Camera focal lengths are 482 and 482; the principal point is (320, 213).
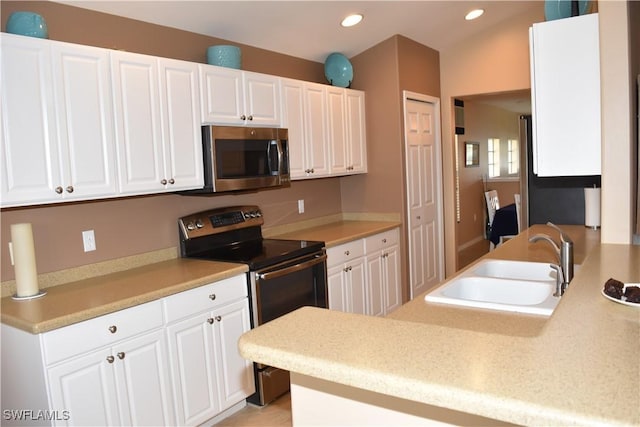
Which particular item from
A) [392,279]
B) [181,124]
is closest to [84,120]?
[181,124]

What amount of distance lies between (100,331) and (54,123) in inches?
38.5

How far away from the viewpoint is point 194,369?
101 inches

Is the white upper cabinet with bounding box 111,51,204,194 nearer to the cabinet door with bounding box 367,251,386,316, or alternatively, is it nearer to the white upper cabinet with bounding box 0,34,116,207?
the white upper cabinet with bounding box 0,34,116,207

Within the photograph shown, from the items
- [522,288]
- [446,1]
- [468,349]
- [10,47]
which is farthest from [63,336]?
[446,1]

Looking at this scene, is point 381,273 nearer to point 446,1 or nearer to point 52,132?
point 446,1

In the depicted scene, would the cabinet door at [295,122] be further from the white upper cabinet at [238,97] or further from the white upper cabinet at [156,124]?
the white upper cabinet at [156,124]

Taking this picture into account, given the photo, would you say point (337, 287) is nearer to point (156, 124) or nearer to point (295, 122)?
point (295, 122)

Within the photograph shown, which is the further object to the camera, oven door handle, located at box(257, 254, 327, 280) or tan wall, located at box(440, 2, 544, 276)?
tan wall, located at box(440, 2, 544, 276)

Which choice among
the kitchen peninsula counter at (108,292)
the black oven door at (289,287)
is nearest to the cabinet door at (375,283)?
the black oven door at (289,287)

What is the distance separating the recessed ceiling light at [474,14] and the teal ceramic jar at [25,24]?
3510 mm

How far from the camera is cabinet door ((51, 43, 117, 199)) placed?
2.27m

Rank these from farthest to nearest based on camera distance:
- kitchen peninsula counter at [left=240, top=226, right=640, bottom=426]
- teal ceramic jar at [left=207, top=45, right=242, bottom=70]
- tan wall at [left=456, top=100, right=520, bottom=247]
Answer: tan wall at [left=456, top=100, right=520, bottom=247] → teal ceramic jar at [left=207, top=45, right=242, bottom=70] → kitchen peninsula counter at [left=240, top=226, right=640, bottom=426]

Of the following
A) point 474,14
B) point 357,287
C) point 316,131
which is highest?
point 474,14

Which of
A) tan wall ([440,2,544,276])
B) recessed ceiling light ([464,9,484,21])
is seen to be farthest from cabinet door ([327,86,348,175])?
tan wall ([440,2,544,276])
